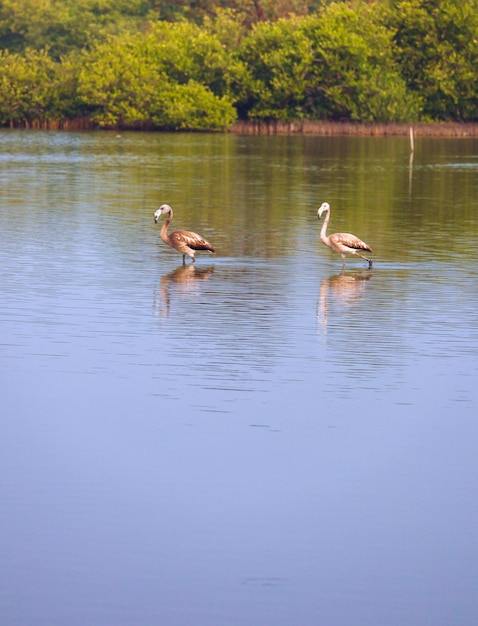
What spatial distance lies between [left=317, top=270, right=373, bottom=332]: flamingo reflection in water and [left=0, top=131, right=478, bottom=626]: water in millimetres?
53

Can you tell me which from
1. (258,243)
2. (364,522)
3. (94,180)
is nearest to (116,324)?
(364,522)

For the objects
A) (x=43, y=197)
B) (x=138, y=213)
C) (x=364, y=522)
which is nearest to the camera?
(x=364, y=522)

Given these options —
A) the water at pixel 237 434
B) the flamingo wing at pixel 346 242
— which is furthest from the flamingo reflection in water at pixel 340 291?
the flamingo wing at pixel 346 242

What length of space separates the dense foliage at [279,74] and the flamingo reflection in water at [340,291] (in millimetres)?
67476

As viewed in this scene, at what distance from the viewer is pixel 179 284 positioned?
1866 cm

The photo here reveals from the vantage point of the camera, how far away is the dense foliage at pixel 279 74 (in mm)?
87312

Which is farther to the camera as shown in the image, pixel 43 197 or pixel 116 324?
pixel 43 197

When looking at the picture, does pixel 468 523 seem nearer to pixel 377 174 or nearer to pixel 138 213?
pixel 138 213

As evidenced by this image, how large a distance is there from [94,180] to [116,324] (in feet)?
87.0

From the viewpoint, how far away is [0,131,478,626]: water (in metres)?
7.46

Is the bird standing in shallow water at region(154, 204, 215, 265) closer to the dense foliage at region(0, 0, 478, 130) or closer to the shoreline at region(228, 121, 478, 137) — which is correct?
the shoreline at region(228, 121, 478, 137)

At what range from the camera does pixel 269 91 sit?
87438 millimetres

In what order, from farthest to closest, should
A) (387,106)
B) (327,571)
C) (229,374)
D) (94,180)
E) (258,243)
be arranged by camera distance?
1. (387,106)
2. (94,180)
3. (258,243)
4. (229,374)
5. (327,571)

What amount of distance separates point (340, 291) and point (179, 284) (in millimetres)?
2167
